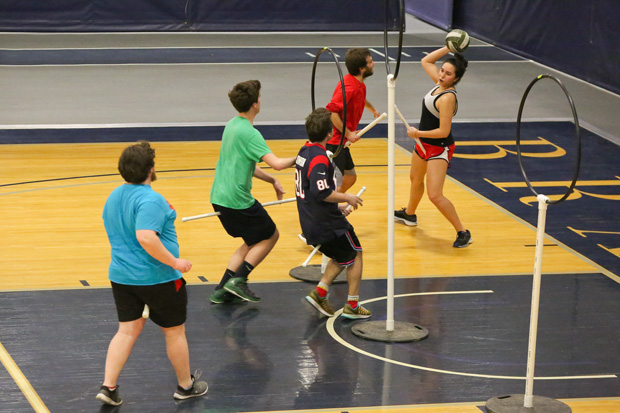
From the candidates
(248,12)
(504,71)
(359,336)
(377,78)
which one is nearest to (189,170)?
(359,336)

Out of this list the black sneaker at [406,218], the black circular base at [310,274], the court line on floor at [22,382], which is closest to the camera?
the court line on floor at [22,382]

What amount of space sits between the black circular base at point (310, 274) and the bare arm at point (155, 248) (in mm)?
2962

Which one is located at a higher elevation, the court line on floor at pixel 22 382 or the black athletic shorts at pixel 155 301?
the black athletic shorts at pixel 155 301

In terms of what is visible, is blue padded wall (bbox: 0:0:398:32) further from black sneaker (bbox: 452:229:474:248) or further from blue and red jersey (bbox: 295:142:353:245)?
blue and red jersey (bbox: 295:142:353:245)

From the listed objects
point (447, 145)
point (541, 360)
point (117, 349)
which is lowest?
point (541, 360)

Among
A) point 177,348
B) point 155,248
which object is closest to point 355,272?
point 177,348

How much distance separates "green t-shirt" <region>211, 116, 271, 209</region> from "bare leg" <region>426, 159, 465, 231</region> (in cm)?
252

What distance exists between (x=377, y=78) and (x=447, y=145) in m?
9.54

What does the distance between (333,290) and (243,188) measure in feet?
4.62

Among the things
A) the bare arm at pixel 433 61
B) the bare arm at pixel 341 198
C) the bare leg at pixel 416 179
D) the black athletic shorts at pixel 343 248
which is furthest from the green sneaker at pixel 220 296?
the bare arm at pixel 433 61

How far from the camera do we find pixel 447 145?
9.74 m

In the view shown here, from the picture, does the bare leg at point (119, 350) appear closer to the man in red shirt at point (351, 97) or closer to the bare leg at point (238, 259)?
the bare leg at point (238, 259)

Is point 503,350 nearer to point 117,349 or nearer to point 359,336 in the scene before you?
point 359,336

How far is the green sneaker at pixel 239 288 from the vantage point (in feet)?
26.1
